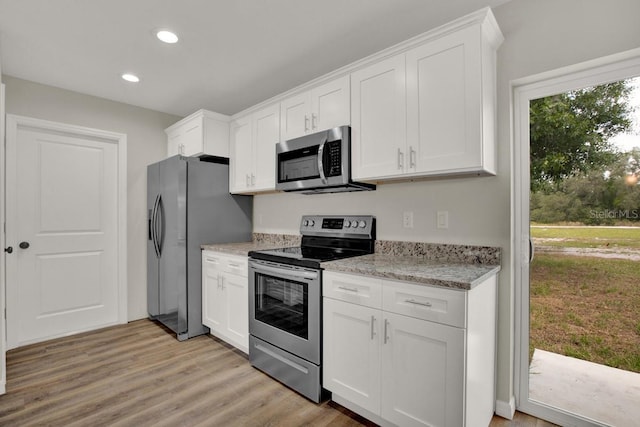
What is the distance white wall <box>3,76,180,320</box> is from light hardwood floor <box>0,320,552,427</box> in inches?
30.9

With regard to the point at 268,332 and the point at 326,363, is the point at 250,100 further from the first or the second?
the point at 326,363

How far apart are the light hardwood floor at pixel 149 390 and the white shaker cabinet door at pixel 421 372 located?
0.35 meters

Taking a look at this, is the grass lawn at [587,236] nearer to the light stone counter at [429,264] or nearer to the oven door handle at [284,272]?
the light stone counter at [429,264]

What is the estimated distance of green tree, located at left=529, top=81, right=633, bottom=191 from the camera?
1.74m

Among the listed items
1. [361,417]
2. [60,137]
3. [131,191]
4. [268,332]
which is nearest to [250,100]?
[131,191]

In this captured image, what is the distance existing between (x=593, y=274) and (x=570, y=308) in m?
0.23

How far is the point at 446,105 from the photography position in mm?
1853

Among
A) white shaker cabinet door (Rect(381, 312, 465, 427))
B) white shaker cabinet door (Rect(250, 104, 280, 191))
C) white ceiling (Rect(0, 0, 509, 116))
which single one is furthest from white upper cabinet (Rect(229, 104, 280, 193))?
white shaker cabinet door (Rect(381, 312, 465, 427))

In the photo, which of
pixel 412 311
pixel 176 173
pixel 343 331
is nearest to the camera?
pixel 412 311

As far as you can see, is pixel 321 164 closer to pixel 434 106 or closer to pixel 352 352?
pixel 434 106

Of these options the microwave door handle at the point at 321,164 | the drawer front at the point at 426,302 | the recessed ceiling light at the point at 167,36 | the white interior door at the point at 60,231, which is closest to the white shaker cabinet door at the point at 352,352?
the drawer front at the point at 426,302

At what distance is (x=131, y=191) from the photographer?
143 inches

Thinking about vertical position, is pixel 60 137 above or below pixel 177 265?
above

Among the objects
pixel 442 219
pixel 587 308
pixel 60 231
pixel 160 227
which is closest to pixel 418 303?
pixel 442 219
